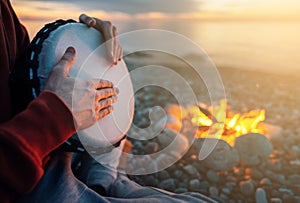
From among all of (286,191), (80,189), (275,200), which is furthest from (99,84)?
(286,191)

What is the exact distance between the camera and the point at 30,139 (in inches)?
41.1

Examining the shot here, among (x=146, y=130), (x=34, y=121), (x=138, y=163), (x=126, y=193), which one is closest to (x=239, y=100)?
(x=146, y=130)

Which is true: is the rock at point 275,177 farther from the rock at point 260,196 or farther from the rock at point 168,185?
the rock at point 168,185

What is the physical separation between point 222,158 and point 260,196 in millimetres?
406

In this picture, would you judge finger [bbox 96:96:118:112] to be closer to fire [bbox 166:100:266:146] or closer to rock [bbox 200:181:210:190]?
rock [bbox 200:181:210:190]

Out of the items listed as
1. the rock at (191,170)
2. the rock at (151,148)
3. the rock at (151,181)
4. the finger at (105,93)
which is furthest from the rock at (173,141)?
the finger at (105,93)

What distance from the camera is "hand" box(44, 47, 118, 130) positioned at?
1.25 metres

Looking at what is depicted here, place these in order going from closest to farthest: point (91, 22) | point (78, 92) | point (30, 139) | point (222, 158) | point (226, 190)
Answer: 1. point (30, 139)
2. point (78, 92)
3. point (91, 22)
4. point (226, 190)
5. point (222, 158)

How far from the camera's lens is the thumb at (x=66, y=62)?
4.24 ft

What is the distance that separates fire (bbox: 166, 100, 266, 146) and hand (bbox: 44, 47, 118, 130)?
1438 mm

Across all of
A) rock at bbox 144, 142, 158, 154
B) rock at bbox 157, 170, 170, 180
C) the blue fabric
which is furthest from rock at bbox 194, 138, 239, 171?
the blue fabric

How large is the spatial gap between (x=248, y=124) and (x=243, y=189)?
81 cm

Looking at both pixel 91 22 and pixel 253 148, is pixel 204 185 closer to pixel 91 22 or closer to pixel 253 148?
pixel 253 148

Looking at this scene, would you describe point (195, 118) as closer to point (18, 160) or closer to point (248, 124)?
point (248, 124)
